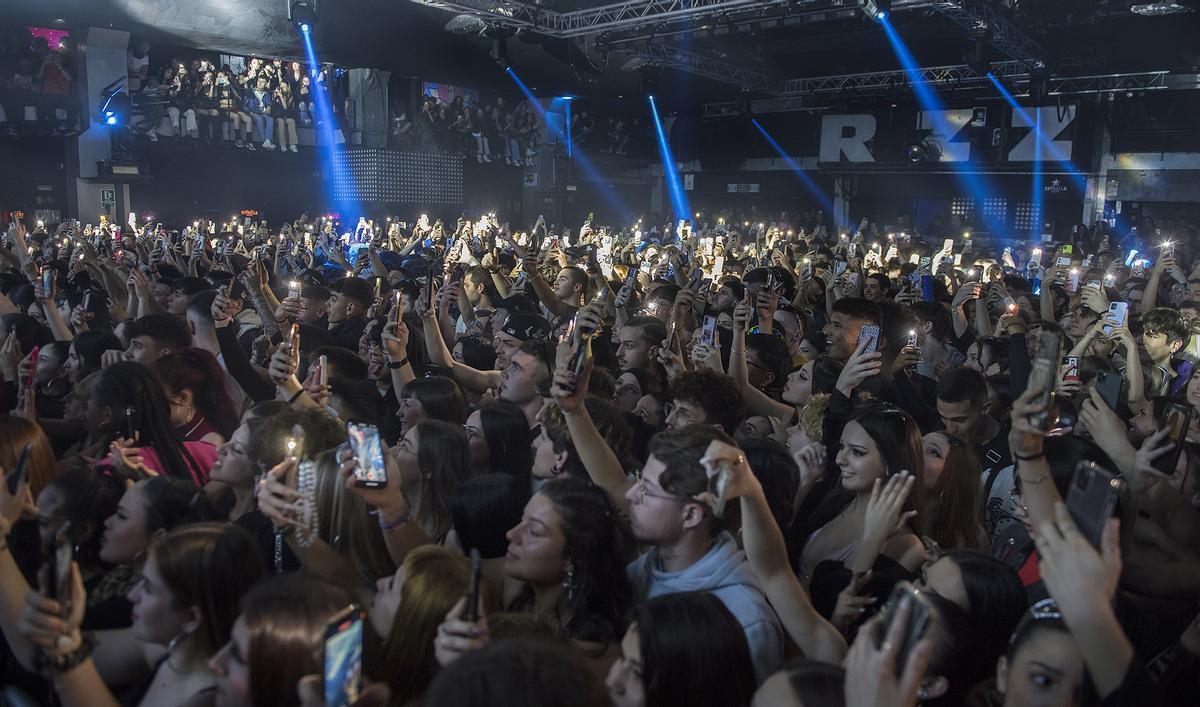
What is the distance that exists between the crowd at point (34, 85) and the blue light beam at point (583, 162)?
9180mm

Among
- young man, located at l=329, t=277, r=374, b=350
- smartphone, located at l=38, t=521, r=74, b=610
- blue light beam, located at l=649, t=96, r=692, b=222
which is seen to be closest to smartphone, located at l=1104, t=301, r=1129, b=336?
young man, located at l=329, t=277, r=374, b=350

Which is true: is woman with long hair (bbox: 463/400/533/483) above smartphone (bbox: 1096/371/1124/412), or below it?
below

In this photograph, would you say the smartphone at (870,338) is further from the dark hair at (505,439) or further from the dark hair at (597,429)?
the dark hair at (505,439)

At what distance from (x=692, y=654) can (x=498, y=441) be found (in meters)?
1.91

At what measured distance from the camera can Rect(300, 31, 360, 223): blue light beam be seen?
19109 mm

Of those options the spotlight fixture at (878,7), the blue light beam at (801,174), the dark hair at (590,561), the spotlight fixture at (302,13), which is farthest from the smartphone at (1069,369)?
the blue light beam at (801,174)

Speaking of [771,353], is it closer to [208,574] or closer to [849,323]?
[849,323]

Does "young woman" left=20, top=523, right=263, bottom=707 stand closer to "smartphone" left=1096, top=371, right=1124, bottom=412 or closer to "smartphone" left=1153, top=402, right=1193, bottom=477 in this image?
"smartphone" left=1153, top=402, right=1193, bottom=477

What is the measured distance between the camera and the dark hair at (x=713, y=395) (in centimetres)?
361

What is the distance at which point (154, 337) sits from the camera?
14.7 ft

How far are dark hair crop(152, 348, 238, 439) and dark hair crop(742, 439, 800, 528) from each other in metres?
2.38

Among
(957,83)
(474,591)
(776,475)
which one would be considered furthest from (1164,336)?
(957,83)

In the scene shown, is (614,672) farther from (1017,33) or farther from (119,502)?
(1017,33)

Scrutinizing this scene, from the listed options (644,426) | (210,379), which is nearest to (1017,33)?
(644,426)
